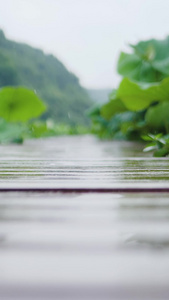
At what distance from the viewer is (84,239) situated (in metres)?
0.46

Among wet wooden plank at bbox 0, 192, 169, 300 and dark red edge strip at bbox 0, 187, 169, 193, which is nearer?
wet wooden plank at bbox 0, 192, 169, 300

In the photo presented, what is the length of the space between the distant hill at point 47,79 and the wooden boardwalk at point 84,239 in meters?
14.4

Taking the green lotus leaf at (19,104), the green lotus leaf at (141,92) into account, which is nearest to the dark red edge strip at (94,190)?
the green lotus leaf at (141,92)

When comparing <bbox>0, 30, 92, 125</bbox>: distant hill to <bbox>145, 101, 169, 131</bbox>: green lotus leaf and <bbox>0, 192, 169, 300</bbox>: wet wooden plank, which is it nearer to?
<bbox>145, 101, 169, 131</bbox>: green lotus leaf

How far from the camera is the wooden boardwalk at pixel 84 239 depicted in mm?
350

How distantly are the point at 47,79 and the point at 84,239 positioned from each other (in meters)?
19.6

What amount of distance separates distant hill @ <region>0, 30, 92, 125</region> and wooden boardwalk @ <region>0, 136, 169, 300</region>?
14.4 metres

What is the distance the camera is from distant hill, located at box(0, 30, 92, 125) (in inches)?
613

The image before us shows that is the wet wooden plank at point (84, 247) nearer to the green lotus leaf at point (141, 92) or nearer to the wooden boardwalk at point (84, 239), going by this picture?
the wooden boardwalk at point (84, 239)

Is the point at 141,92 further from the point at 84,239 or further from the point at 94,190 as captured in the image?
the point at 84,239

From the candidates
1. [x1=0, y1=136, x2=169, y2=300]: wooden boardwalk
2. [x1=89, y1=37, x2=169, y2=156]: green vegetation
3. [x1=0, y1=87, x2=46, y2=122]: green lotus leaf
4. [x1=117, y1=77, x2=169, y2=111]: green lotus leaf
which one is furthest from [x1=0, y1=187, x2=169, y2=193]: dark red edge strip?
[x1=0, y1=87, x2=46, y2=122]: green lotus leaf

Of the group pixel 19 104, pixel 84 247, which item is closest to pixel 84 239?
pixel 84 247

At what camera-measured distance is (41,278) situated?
0.37 m

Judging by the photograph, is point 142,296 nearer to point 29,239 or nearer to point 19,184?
point 29,239
